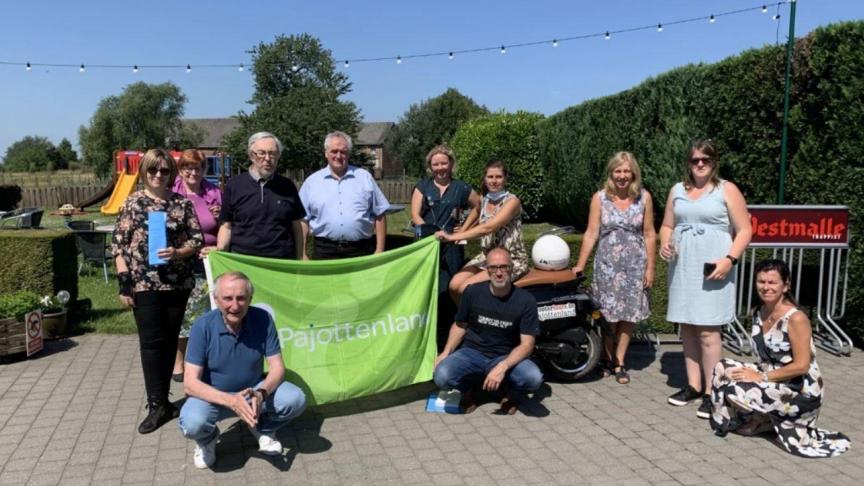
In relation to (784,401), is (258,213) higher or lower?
higher

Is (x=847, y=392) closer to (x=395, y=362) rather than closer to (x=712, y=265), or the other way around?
(x=712, y=265)

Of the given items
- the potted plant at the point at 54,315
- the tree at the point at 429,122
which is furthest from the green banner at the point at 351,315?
the tree at the point at 429,122

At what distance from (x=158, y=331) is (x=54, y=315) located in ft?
9.75

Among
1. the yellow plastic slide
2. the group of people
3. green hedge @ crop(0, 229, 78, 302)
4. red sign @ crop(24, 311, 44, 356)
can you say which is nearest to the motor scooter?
the group of people

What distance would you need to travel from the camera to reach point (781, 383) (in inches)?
154

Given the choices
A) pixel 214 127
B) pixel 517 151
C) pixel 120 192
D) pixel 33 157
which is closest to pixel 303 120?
pixel 120 192

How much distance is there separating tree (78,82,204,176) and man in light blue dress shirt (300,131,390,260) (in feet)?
196

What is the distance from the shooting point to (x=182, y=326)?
4809 millimetres

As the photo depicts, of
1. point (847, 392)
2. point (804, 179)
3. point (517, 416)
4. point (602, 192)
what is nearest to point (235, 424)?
point (517, 416)

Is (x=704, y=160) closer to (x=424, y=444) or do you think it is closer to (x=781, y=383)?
(x=781, y=383)

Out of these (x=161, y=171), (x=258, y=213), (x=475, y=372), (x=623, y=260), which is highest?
(x=161, y=171)

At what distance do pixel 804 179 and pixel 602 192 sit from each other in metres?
2.55

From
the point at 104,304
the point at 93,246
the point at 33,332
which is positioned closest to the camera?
the point at 33,332

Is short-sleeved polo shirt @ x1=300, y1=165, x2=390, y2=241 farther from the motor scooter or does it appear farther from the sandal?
the sandal
